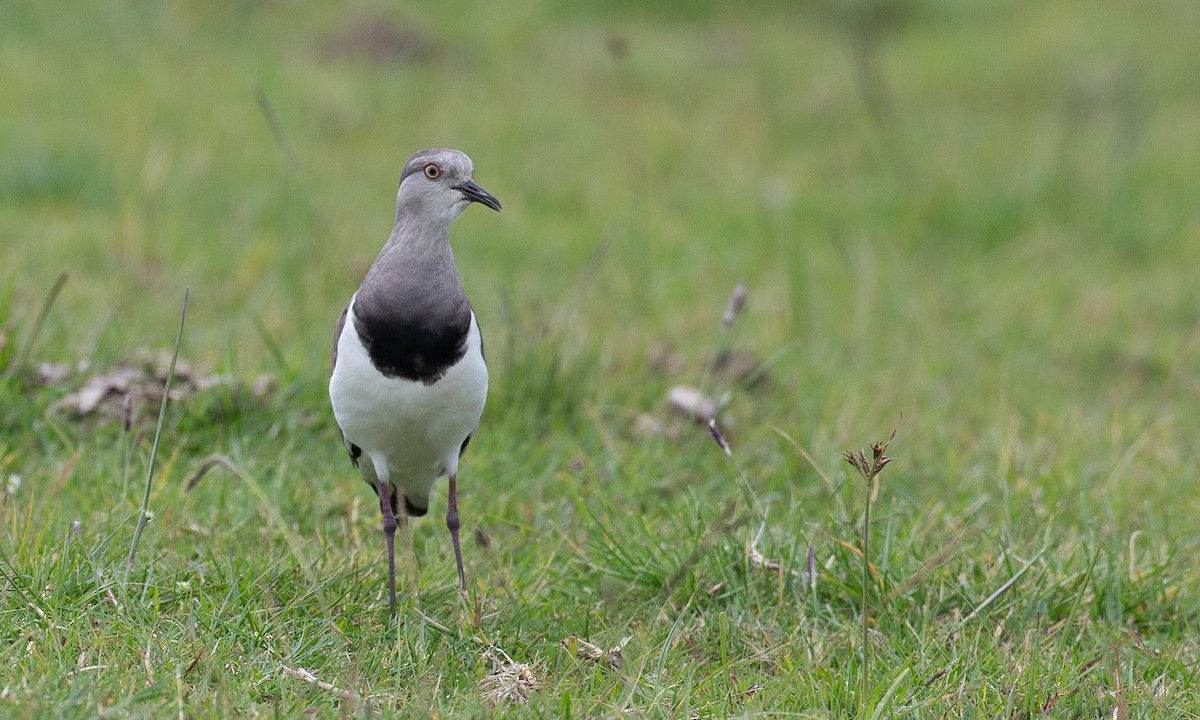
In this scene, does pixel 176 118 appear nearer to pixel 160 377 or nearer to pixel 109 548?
pixel 160 377

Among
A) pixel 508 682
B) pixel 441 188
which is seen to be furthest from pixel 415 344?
pixel 508 682

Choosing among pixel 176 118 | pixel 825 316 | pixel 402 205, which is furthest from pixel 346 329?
pixel 176 118

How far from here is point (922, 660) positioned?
12.1 feet

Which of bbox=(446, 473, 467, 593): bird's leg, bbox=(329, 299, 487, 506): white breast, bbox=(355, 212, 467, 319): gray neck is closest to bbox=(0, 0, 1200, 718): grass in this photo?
bbox=(446, 473, 467, 593): bird's leg

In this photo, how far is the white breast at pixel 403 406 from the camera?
3.80 m

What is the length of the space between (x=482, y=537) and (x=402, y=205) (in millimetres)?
1073

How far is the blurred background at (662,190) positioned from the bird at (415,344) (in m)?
0.97

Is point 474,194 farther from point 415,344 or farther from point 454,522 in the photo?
point 454,522

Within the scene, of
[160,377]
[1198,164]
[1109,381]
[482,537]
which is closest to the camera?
[482,537]

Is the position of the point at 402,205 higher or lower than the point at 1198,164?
higher

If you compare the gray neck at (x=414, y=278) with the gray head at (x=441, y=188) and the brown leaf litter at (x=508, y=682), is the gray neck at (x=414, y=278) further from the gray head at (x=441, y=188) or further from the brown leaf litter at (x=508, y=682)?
the brown leaf litter at (x=508, y=682)

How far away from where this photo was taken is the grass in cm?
361

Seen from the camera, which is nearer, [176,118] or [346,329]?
[346,329]

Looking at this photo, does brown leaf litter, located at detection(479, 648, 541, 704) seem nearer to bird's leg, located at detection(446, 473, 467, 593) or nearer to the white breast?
bird's leg, located at detection(446, 473, 467, 593)
